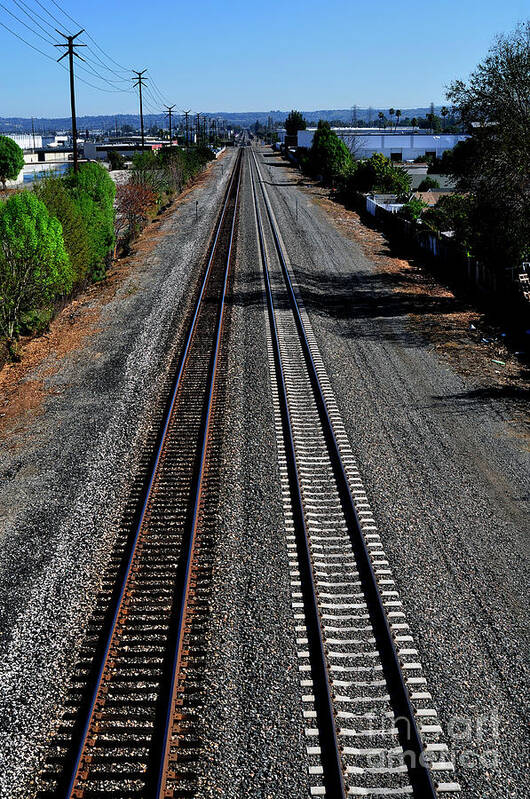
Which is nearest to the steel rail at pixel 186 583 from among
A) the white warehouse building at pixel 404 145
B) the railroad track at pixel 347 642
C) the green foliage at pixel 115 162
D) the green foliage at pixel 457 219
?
the railroad track at pixel 347 642

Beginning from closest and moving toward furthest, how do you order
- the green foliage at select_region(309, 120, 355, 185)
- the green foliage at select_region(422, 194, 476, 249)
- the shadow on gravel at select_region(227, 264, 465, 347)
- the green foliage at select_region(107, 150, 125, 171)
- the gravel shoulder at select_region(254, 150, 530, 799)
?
the gravel shoulder at select_region(254, 150, 530, 799), the shadow on gravel at select_region(227, 264, 465, 347), the green foliage at select_region(422, 194, 476, 249), the green foliage at select_region(309, 120, 355, 185), the green foliage at select_region(107, 150, 125, 171)

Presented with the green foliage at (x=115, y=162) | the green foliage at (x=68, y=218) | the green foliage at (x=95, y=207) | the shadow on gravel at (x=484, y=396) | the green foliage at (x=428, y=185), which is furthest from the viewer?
the green foliage at (x=115, y=162)

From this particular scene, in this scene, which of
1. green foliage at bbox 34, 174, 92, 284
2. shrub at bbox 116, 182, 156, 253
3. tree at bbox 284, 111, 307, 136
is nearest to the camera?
green foliage at bbox 34, 174, 92, 284

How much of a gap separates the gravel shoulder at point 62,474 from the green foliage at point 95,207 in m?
2.01

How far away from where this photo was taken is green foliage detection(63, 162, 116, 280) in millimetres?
26720

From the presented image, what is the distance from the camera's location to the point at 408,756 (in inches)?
280

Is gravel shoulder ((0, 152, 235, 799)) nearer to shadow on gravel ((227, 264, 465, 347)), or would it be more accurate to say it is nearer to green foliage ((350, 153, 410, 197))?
shadow on gravel ((227, 264, 465, 347))

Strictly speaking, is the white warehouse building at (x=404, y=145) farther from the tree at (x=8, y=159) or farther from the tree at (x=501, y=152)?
the tree at (x=501, y=152)

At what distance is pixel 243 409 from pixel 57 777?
966cm

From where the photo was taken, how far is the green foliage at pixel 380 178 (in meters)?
54.4

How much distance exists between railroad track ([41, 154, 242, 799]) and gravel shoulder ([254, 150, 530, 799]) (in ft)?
9.35

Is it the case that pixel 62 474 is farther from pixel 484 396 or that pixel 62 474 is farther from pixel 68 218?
pixel 68 218

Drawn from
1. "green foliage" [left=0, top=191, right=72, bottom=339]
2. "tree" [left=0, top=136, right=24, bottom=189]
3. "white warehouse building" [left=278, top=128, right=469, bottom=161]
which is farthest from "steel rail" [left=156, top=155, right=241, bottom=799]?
"white warehouse building" [left=278, top=128, right=469, bottom=161]

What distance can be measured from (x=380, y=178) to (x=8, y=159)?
Result: 41161 millimetres
